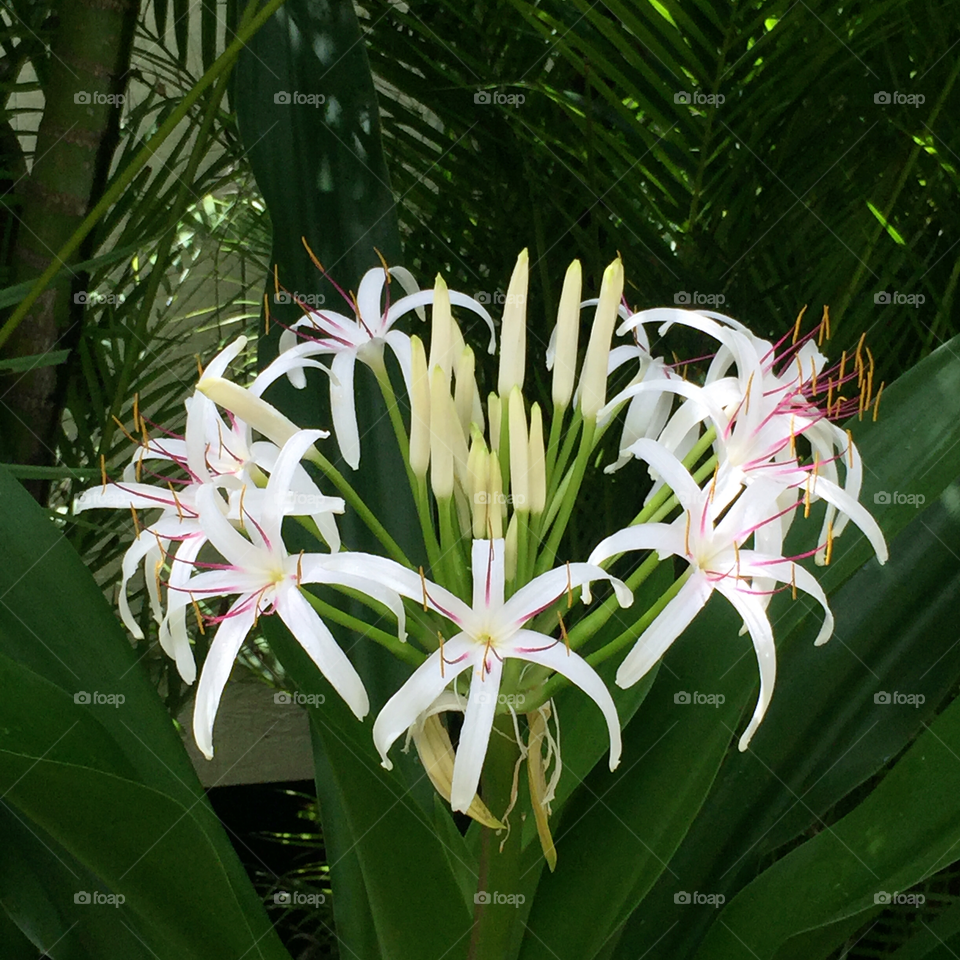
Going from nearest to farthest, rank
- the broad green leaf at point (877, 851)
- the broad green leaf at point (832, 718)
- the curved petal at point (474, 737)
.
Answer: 1. the curved petal at point (474, 737)
2. the broad green leaf at point (877, 851)
3. the broad green leaf at point (832, 718)

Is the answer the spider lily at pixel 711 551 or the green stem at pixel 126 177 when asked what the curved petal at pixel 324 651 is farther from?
the green stem at pixel 126 177

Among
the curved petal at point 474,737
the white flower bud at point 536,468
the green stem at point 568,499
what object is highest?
the white flower bud at point 536,468

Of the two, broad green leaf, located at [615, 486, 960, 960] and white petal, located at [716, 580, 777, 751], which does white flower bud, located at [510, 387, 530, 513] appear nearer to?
white petal, located at [716, 580, 777, 751]

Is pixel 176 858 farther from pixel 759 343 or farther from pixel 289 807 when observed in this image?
pixel 289 807

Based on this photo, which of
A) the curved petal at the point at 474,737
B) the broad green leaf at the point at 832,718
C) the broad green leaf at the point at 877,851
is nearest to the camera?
the curved petal at the point at 474,737

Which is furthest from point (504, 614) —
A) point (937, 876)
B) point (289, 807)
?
point (289, 807)

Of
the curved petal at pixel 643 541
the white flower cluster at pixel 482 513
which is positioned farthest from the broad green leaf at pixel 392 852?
the curved petal at pixel 643 541

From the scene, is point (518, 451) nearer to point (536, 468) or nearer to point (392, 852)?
point (536, 468)
